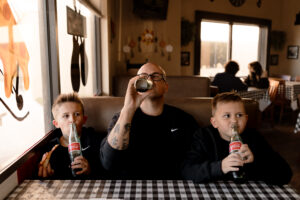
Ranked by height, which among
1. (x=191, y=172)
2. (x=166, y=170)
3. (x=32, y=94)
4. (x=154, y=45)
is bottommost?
(x=166, y=170)

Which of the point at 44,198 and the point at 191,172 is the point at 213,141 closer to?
the point at 191,172

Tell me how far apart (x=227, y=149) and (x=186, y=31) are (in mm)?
4899

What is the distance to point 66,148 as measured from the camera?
5.17 feet

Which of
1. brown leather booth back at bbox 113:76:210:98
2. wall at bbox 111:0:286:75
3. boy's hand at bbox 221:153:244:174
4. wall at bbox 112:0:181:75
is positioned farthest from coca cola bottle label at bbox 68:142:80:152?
wall at bbox 112:0:181:75

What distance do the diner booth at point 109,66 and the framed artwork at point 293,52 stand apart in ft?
1.64

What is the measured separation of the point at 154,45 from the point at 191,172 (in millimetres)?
4342

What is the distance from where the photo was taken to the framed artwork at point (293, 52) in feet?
25.8

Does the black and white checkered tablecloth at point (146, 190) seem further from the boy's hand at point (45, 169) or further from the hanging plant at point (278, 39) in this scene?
the hanging plant at point (278, 39)

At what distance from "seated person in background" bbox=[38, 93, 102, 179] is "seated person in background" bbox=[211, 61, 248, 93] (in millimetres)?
3272

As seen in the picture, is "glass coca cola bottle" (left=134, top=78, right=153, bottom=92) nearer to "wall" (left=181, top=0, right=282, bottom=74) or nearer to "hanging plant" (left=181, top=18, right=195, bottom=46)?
"hanging plant" (left=181, top=18, right=195, bottom=46)

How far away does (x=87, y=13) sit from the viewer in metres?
3.11

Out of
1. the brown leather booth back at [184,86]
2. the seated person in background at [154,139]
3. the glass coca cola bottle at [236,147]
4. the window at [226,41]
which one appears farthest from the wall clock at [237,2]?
the glass coca cola bottle at [236,147]

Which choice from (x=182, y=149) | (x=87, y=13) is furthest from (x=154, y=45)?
(x=182, y=149)

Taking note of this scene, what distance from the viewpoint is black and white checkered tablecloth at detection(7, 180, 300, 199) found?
1.06 m
